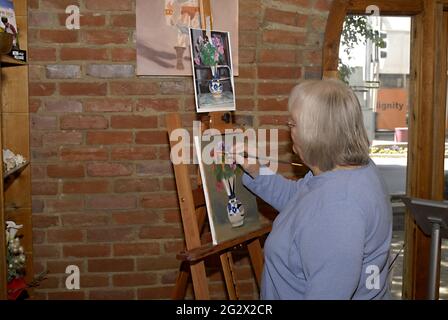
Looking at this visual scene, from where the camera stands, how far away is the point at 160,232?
281 cm

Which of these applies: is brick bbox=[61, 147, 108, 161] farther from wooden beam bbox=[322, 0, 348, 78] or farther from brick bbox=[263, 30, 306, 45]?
wooden beam bbox=[322, 0, 348, 78]

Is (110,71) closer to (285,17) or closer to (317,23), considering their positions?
(285,17)

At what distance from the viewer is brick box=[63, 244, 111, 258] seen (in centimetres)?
274

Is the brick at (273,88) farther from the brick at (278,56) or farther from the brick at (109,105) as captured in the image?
the brick at (109,105)

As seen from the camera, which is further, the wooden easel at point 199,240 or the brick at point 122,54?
the brick at point 122,54

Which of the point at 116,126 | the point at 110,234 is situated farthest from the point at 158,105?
the point at 110,234

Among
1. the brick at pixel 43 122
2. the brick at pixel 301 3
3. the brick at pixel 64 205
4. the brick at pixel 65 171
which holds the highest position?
the brick at pixel 301 3

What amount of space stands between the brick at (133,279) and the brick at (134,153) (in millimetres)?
598

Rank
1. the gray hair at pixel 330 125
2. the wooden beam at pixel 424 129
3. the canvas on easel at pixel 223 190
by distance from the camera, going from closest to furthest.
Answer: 1. the gray hair at pixel 330 125
2. the canvas on easel at pixel 223 190
3. the wooden beam at pixel 424 129

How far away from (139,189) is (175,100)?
48 centimetres

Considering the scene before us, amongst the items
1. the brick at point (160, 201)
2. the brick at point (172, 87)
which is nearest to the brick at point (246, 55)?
the brick at point (172, 87)

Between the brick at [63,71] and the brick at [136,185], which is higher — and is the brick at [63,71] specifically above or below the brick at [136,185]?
above

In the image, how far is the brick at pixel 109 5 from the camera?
8.73 feet

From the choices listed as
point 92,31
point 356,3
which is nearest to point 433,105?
point 356,3
